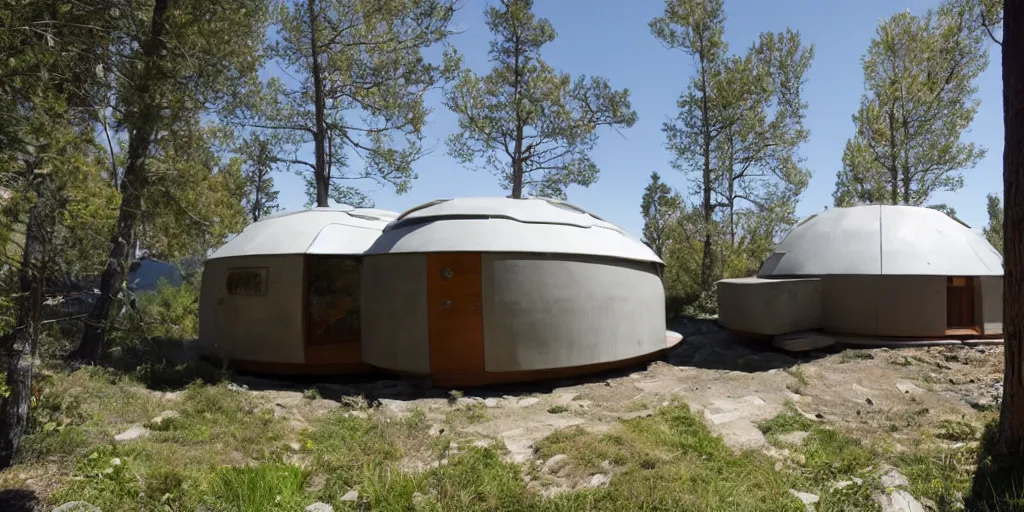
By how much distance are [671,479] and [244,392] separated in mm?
5544

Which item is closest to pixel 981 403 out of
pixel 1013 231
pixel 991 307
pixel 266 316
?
pixel 1013 231

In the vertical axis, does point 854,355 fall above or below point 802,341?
below

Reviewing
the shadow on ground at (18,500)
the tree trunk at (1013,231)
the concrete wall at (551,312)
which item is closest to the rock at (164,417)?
the shadow on ground at (18,500)

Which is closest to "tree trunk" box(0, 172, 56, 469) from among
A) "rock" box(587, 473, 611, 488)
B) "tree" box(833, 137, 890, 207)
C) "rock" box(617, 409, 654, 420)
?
"rock" box(587, 473, 611, 488)

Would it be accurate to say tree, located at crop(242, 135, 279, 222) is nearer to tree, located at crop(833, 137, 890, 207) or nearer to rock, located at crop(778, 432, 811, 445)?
rock, located at crop(778, 432, 811, 445)

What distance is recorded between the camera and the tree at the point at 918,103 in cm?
1655

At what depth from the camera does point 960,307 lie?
31.9 ft

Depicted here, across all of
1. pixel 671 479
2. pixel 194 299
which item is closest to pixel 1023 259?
pixel 671 479

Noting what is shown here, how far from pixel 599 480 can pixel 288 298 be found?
19.5 feet

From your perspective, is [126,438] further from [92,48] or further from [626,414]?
[626,414]

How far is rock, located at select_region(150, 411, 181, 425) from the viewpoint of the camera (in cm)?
534

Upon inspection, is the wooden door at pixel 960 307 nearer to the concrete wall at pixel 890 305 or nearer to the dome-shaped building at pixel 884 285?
the dome-shaped building at pixel 884 285

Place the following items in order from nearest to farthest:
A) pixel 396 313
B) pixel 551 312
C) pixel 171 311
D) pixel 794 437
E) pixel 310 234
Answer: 1. pixel 794 437
2. pixel 551 312
3. pixel 396 313
4. pixel 310 234
5. pixel 171 311

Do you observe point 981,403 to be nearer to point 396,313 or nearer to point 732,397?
point 732,397
